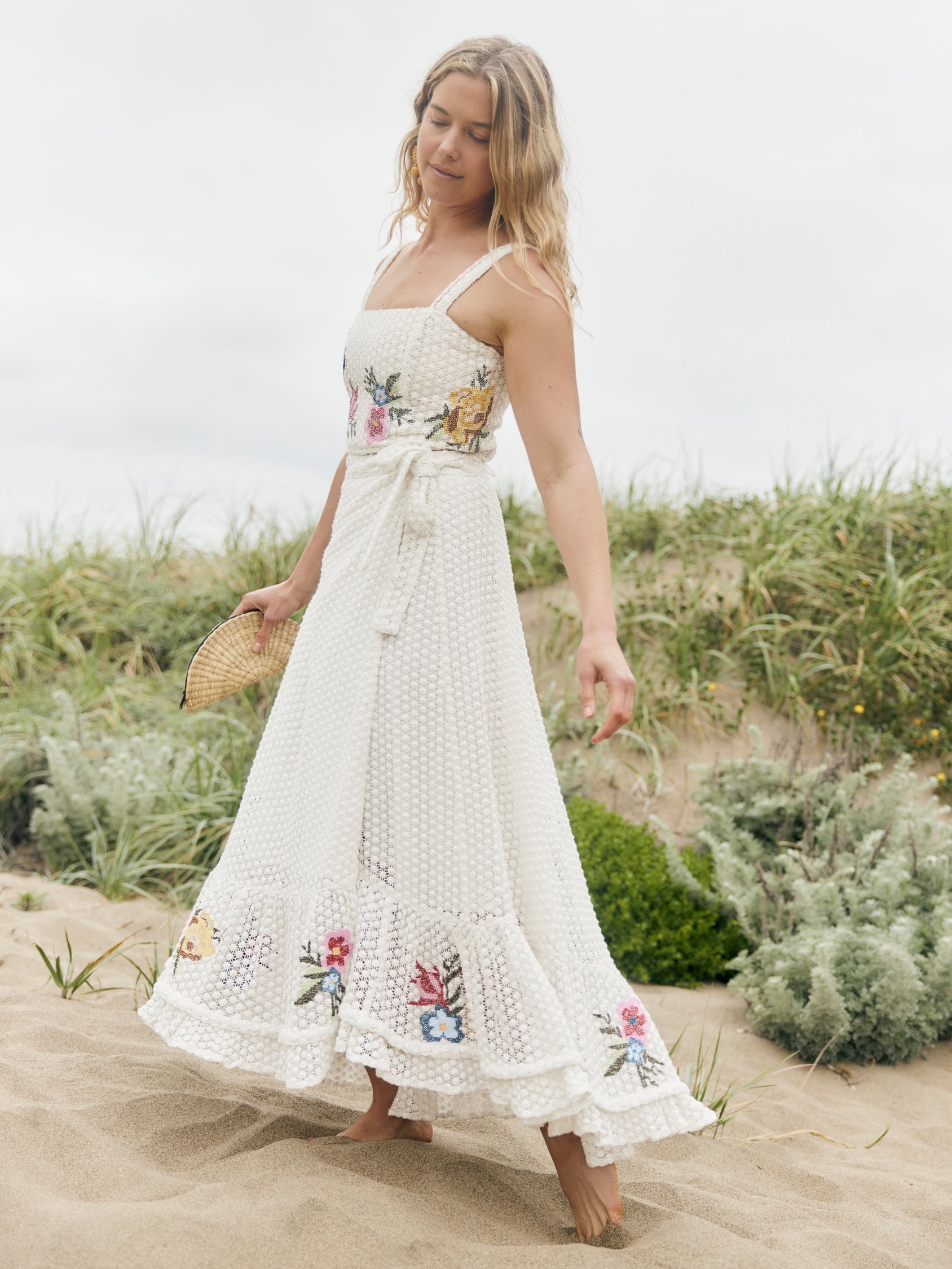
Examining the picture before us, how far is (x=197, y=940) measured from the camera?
2.28 m

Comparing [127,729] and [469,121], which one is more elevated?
[469,121]

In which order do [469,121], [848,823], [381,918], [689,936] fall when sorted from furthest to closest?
[848,823], [689,936], [469,121], [381,918]

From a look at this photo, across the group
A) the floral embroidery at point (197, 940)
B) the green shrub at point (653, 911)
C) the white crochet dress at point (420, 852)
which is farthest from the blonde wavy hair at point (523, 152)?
the green shrub at point (653, 911)

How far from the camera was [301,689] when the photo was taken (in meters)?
2.29

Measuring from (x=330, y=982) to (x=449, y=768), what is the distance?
1.49 feet

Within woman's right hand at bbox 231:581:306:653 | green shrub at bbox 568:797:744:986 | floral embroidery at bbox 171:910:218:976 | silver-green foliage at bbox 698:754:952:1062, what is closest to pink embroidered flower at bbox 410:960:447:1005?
floral embroidery at bbox 171:910:218:976

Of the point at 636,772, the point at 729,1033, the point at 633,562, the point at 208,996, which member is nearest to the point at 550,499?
the point at 208,996

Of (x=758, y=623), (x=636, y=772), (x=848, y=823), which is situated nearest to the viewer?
(x=848, y=823)

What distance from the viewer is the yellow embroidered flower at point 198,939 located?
2262mm

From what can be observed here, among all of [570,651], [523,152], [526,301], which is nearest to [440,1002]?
[526,301]

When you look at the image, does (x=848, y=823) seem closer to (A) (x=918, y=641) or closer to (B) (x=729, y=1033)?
(B) (x=729, y=1033)

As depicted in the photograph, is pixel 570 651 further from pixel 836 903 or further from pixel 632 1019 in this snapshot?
pixel 632 1019

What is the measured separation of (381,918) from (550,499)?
89 centimetres

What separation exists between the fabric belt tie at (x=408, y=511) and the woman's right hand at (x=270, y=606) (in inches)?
22.5
